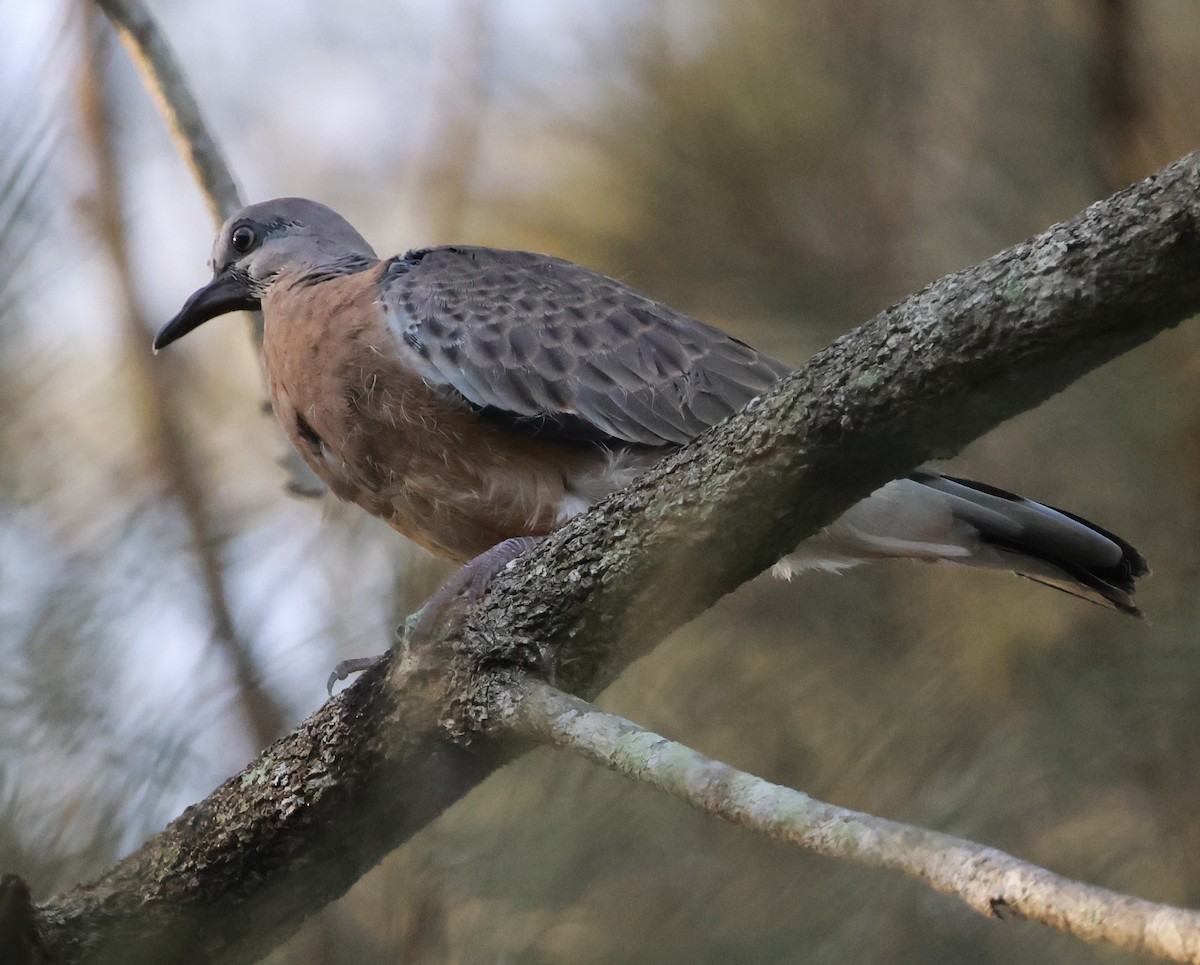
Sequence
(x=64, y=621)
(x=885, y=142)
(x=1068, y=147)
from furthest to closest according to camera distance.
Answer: (x=885, y=142), (x=1068, y=147), (x=64, y=621)

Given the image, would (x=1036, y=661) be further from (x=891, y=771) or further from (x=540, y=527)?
(x=540, y=527)

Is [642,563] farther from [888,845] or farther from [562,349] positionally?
[562,349]

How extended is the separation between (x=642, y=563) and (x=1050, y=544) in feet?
2.67

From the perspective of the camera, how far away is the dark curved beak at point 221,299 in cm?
339

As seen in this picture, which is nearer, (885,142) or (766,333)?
(885,142)

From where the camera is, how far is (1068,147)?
2.36 meters

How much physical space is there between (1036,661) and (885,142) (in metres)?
1.06

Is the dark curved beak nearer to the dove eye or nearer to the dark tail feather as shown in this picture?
the dove eye

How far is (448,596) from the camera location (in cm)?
211

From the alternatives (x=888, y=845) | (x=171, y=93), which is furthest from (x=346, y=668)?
(x=171, y=93)

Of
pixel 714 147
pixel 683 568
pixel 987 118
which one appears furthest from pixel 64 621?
pixel 987 118

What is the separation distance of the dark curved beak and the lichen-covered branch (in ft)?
7.06

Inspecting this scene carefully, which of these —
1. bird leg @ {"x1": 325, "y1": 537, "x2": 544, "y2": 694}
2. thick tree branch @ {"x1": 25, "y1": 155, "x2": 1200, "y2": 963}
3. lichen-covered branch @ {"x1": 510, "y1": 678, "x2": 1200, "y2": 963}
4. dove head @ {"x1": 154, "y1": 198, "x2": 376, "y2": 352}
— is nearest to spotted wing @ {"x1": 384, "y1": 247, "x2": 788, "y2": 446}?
dove head @ {"x1": 154, "y1": 198, "x2": 376, "y2": 352}

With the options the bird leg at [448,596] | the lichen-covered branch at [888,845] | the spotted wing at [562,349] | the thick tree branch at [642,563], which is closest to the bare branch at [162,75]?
the spotted wing at [562,349]
